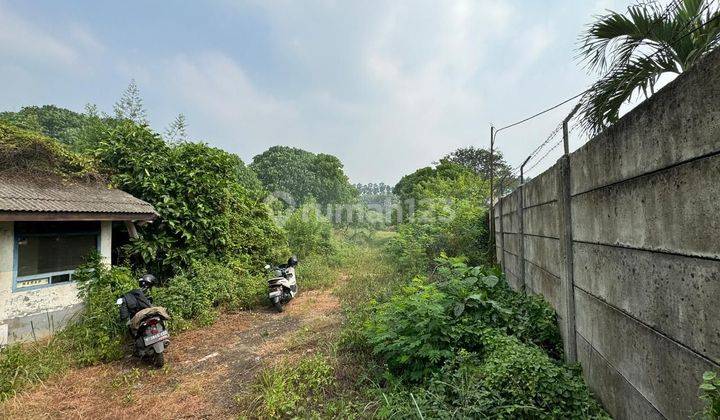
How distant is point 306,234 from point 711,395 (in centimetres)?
1107

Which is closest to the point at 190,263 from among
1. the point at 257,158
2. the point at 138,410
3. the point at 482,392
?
the point at 138,410

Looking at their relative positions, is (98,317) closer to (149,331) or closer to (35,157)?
(149,331)

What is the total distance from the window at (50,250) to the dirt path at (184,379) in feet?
5.46

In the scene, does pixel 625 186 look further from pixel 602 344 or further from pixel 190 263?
pixel 190 263

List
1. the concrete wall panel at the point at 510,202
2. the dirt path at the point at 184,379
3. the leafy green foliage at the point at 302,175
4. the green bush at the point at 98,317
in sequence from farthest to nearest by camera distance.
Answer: the leafy green foliage at the point at 302,175
the concrete wall panel at the point at 510,202
the green bush at the point at 98,317
the dirt path at the point at 184,379

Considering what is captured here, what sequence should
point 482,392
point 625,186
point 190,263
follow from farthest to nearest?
point 190,263, point 482,392, point 625,186

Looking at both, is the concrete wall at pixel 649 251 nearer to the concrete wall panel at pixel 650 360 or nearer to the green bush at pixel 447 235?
the concrete wall panel at pixel 650 360

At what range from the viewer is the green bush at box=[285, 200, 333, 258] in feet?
37.2

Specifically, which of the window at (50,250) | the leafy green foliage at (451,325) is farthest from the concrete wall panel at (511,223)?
the window at (50,250)

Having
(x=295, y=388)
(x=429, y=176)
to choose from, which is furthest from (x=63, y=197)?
(x=429, y=176)

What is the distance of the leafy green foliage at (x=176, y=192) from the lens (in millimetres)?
6098

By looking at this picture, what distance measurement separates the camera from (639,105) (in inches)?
58.7

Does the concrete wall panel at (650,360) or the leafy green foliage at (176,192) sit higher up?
the leafy green foliage at (176,192)

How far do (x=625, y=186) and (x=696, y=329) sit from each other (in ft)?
2.38
